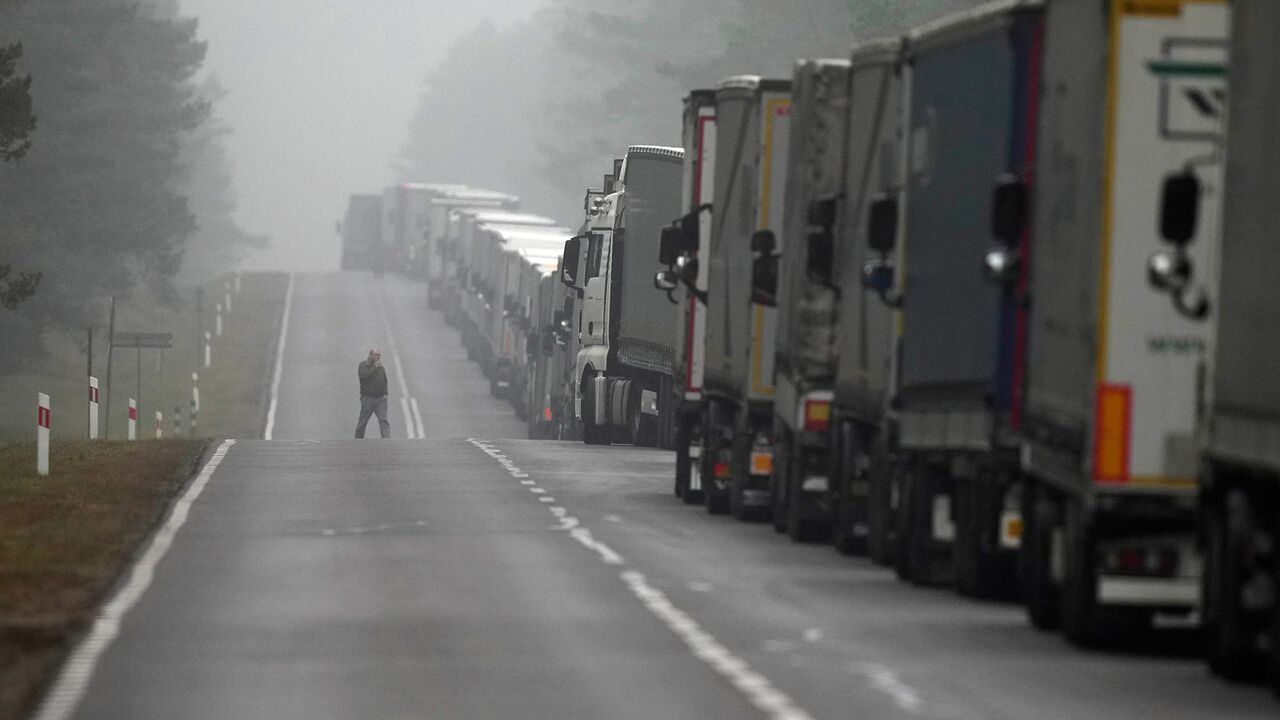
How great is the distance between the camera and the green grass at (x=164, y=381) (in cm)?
6581

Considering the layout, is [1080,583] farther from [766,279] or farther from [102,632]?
[766,279]

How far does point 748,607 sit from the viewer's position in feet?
57.7

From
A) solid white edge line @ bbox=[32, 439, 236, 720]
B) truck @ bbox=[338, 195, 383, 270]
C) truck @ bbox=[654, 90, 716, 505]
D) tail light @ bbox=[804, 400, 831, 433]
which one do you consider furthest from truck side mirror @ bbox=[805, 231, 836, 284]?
truck @ bbox=[338, 195, 383, 270]

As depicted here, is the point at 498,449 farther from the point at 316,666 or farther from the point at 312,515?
the point at 316,666

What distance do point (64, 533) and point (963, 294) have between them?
27.8 feet

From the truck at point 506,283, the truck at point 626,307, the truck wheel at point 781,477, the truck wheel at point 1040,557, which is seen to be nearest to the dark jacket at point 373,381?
the truck at point 626,307

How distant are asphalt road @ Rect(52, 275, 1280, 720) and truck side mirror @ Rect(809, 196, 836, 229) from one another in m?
2.62

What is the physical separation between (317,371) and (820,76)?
59.0 metres

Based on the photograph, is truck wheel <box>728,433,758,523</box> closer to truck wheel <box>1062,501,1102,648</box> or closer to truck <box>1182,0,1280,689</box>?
truck wheel <box>1062,501,1102,648</box>

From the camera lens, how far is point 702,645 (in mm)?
15383

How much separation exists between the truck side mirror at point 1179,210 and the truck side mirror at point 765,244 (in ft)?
37.0

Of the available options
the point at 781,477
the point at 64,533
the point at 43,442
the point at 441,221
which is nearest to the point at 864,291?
the point at 781,477

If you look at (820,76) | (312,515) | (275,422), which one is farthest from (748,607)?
(275,422)

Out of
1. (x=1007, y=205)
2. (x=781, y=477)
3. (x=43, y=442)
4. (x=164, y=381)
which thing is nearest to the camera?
(x=1007, y=205)
